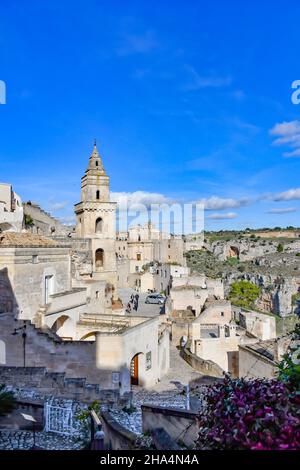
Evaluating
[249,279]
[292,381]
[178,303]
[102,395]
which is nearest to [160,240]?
[249,279]

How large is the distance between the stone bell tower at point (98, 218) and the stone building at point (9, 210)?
4950 millimetres

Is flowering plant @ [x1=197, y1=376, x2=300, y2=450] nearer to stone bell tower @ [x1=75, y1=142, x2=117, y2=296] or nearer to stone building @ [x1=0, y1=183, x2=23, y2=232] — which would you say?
stone building @ [x1=0, y1=183, x2=23, y2=232]

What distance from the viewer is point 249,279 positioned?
218 feet

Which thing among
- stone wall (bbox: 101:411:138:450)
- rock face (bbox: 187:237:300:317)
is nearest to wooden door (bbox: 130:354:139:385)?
stone wall (bbox: 101:411:138:450)

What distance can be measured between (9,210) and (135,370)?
21.3 meters

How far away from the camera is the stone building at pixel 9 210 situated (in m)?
29.3

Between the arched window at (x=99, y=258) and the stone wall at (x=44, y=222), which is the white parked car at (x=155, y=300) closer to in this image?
the arched window at (x=99, y=258)

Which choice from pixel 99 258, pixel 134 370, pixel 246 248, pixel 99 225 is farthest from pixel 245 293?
pixel 246 248

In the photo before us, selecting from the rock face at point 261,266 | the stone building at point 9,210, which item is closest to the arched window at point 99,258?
the stone building at point 9,210

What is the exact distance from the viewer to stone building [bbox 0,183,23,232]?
29337 millimetres

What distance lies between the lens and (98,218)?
3297cm

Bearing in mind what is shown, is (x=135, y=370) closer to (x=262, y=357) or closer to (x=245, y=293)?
(x=262, y=357)
